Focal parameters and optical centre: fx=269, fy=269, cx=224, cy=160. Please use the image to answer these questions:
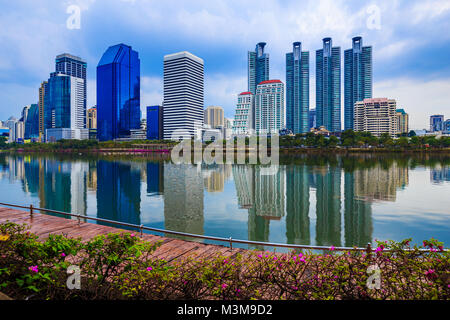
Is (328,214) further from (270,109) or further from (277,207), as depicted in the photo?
(270,109)

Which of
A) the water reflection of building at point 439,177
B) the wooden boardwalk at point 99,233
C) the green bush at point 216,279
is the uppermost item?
the green bush at point 216,279

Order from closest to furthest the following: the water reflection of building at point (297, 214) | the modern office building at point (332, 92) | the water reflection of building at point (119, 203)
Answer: the water reflection of building at point (297, 214) < the water reflection of building at point (119, 203) < the modern office building at point (332, 92)

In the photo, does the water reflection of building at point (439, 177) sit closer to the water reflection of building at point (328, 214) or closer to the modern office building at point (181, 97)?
the water reflection of building at point (328, 214)

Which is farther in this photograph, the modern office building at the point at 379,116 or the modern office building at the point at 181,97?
the modern office building at the point at 181,97

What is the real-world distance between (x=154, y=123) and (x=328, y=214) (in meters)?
184

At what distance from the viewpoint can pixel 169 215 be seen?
1644cm

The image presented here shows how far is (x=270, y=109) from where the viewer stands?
533 ft

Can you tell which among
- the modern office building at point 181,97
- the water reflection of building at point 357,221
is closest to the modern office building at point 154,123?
the modern office building at point 181,97

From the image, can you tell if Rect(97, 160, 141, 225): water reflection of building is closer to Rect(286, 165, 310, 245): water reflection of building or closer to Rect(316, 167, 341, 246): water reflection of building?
Rect(286, 165, 310, 245): water reflection of building

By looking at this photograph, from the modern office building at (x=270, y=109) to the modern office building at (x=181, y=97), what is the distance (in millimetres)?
43241

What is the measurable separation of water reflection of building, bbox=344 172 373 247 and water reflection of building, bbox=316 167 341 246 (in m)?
0.43

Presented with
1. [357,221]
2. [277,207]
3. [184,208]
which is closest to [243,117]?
[277,207]

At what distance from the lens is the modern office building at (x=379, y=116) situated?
151375 millimetres

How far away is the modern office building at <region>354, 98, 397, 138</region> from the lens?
151375mm
